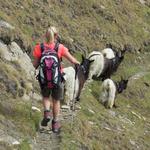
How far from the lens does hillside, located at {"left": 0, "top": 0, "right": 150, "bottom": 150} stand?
12.5m

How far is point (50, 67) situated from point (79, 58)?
39.1ft

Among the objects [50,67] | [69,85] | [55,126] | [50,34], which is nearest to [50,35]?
[50,34]

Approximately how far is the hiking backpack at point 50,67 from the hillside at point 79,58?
118cm

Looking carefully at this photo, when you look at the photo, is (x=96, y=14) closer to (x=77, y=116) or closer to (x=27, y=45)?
(x=27, y=45)

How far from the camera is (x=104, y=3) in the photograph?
100 feet

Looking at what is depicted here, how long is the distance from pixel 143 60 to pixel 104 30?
2406mm

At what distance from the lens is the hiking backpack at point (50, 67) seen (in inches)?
450

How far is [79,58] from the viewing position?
918 inches

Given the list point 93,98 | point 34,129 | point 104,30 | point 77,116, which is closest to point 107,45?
point 104,30

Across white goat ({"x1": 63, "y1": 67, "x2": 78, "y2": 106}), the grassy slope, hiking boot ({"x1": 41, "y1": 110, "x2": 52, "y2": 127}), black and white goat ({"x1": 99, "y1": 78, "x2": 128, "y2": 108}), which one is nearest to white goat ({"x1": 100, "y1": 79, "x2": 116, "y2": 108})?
black and white goat ({"x1": 99, "y1": 78, "x2": 128, "y2": 108})

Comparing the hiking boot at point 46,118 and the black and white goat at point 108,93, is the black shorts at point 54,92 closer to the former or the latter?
the hiking boot at point 46,118

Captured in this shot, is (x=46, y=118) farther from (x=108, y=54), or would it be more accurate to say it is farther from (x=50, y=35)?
(x=108, y=54)

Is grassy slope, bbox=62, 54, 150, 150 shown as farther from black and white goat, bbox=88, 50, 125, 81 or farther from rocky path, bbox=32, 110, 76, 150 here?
black and white goat, bbox=88, 50, 125, 81

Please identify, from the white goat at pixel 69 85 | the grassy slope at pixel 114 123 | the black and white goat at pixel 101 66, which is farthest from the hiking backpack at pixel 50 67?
the black and white goat at pixel 101 66
